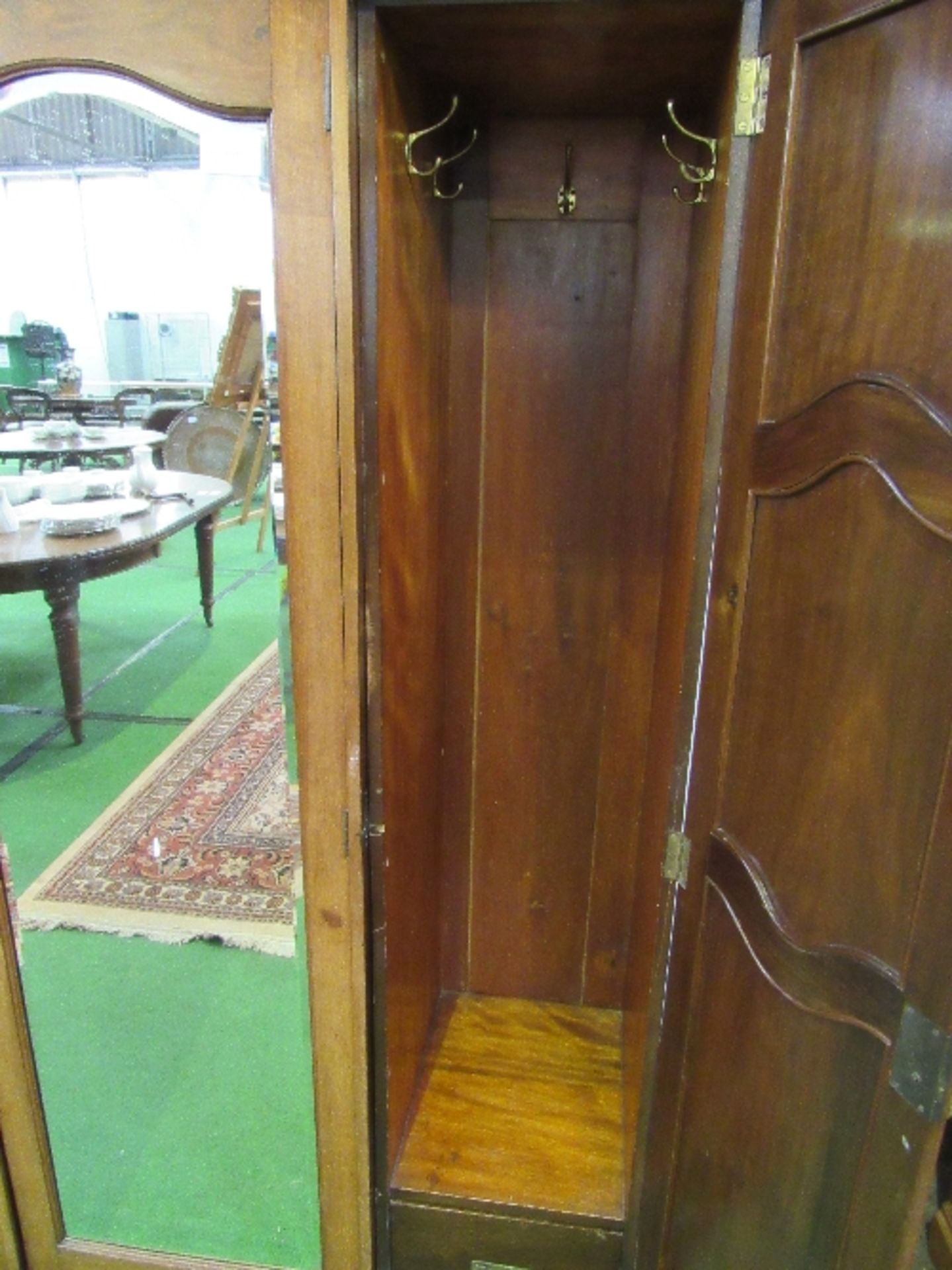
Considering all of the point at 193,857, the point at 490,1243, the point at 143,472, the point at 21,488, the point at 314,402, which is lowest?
the point at 490,1243

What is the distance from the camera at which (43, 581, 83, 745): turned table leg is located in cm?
207

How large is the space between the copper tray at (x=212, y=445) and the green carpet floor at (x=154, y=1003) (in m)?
0.13

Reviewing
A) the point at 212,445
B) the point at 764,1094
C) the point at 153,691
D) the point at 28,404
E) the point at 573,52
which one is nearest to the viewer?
the point at 764,1094

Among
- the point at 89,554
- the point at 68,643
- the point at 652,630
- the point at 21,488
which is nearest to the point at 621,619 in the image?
the point at 652,630

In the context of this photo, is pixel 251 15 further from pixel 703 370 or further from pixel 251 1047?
pixel 251 1047

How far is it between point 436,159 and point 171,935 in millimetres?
1770

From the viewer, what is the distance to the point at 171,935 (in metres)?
1.99

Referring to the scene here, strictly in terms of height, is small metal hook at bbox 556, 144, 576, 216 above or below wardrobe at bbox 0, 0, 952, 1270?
above

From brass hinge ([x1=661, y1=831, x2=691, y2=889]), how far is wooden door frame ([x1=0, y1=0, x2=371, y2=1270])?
417mm

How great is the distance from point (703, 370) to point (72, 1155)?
1.70m

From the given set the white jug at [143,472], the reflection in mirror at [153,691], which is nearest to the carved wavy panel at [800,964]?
the reflection in mirror at [153,691]

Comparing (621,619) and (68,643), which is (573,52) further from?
(68,643)

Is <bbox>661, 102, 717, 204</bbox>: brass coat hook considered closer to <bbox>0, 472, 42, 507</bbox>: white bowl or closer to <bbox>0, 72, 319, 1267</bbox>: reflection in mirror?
<bbox>0, 72, 319, 1267</bbox>: reflection in mirror

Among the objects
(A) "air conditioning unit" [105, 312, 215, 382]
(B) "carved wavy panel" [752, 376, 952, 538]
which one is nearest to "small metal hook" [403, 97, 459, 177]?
(A) "air conditioning unit" [105, 312, 215, 382]
